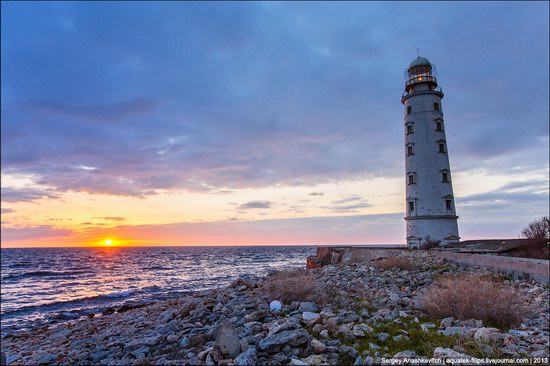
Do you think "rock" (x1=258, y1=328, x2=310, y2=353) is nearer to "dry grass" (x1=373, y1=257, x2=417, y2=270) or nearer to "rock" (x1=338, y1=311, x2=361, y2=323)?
"rock" (x1=338, y1=311, x2=361, y2=323)

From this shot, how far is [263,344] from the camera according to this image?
5668 mm

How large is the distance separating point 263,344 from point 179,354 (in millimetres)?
1561

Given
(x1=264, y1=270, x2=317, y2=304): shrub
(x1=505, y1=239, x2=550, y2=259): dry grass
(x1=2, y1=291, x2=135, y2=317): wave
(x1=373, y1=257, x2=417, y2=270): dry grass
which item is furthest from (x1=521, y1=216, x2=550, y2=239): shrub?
(x1=2, y1=291, x2=135, y2=317): wave

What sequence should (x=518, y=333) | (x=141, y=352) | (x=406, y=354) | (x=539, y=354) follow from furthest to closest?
1. (x=141, y=352)
2. (x=518, y=333)
3. (x=539, y=354)
4. (x=406, y=354)

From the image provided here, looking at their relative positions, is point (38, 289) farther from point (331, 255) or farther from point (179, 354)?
point (179, 354)

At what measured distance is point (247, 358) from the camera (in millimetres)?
5238

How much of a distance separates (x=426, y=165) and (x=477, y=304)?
69.2ft

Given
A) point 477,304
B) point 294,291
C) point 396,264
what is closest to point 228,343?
point 294,291

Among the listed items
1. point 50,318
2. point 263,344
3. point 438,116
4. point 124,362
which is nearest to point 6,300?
point 50,318

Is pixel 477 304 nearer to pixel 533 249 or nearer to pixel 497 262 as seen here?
pixel 497 262

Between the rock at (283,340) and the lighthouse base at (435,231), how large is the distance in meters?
22.2

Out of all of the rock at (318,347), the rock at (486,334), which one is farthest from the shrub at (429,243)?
the rock at (318,347)

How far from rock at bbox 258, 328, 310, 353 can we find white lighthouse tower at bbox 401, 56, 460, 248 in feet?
73.2

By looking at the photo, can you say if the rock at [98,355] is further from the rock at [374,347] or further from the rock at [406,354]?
the rock at [406,354]
